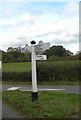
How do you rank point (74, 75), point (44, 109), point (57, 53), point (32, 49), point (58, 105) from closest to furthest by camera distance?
point (44, 109), point (58, 105), point (32, 49), point (74, 75), point (57, 53)

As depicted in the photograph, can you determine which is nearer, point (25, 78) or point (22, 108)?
point (22, 108)

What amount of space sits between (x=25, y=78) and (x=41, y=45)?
10837mm

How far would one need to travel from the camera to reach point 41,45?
11.2 m

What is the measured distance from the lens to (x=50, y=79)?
21531 millimetres

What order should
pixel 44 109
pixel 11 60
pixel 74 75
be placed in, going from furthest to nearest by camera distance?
pixel 11 60 < pixel 74 75 < pixel 44 109

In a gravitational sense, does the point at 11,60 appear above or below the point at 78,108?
above

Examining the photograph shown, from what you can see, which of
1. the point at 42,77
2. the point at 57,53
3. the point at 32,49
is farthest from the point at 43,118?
the point at 57,53

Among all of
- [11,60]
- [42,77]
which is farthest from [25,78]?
[11,60]

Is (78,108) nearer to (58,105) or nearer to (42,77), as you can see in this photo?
(58,105)

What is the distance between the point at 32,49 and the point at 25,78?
12.0 m

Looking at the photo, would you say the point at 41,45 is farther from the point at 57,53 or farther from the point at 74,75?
the point at 57,53

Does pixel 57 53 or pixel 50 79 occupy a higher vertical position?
pixel 57 53

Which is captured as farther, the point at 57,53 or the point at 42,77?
the point at 57,53

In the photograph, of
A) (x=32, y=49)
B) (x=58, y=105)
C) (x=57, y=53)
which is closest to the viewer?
(x=58, y=105)
